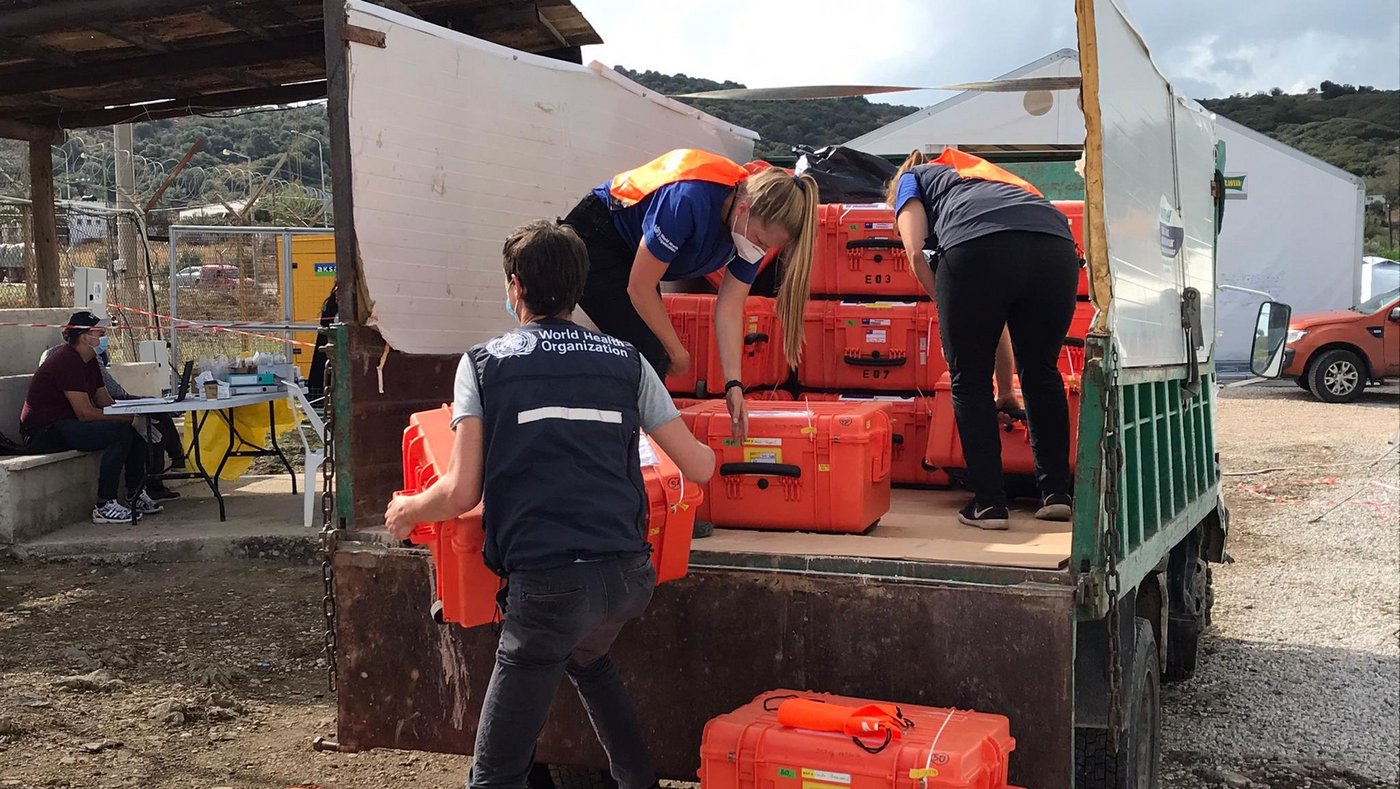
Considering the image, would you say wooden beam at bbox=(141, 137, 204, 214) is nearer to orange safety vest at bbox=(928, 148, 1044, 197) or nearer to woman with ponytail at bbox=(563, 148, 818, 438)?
woman with ponytail at bbox=(563, 148, 818, 438)

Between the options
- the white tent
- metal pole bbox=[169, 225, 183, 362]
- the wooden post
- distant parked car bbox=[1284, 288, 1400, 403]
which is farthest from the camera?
the white tent

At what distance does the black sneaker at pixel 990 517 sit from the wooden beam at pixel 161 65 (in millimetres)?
5911

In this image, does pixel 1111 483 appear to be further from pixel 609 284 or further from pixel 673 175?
pixel 609 284

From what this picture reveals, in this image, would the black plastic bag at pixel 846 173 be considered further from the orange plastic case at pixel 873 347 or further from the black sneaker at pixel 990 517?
the black sneaker at pixel 990 517

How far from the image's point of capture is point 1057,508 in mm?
3949

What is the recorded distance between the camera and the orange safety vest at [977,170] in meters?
4.05

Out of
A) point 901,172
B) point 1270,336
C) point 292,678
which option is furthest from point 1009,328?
point 292,678

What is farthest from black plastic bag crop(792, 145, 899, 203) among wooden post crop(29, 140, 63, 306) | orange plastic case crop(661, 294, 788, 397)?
wooden post crop(29, 140, 63, 306)

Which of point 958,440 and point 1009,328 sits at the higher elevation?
point 1009,328

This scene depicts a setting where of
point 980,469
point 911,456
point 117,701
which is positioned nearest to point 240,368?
point 117,701

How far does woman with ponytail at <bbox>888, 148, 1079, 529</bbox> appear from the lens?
12.6 feet

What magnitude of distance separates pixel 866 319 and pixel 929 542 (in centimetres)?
186

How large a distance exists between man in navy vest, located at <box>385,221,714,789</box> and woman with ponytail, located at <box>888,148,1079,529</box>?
136 centimetres

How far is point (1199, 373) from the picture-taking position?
4852 millimetres
